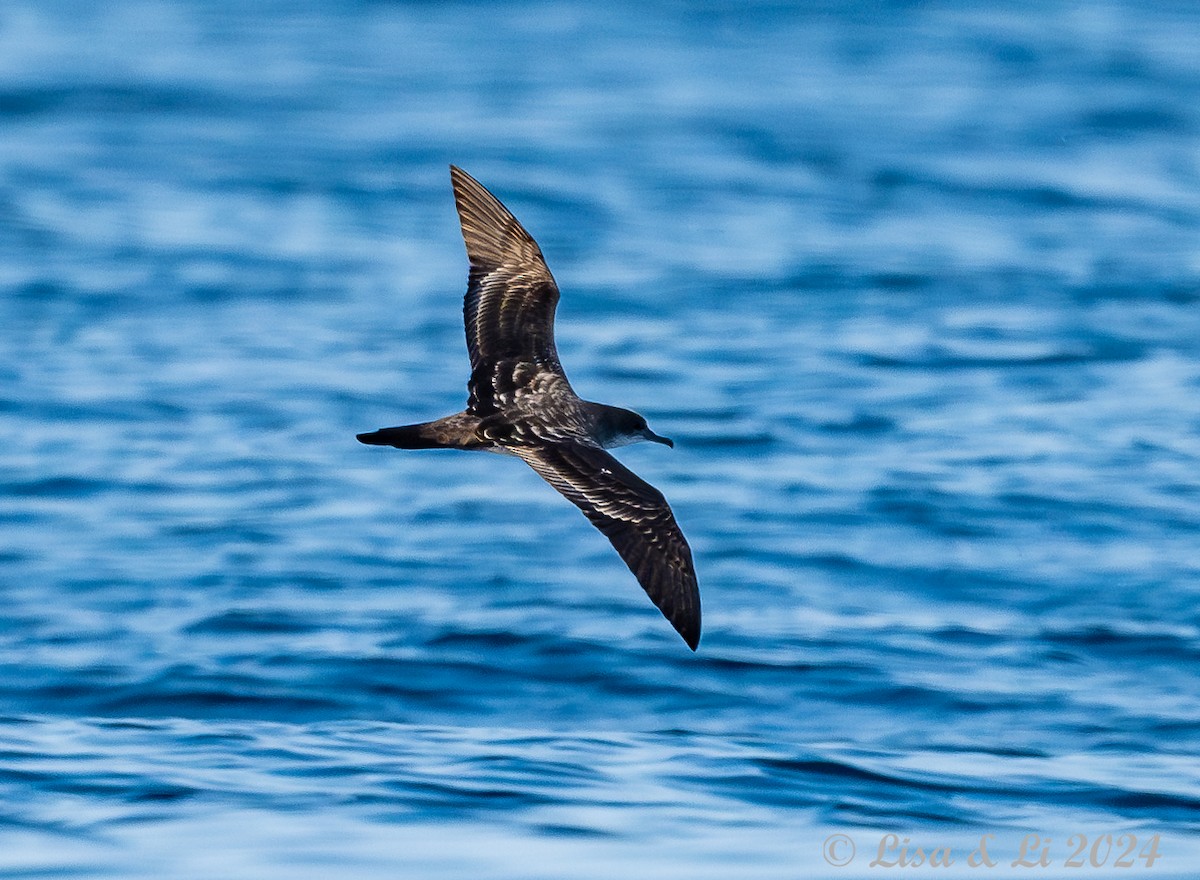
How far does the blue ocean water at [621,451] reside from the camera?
800 cm

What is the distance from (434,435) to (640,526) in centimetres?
89

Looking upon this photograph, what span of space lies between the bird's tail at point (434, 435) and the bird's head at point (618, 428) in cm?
58

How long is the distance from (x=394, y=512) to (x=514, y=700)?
3.57 m

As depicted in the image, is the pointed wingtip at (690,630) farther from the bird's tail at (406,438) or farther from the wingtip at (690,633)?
the bird's tail at (406,438)

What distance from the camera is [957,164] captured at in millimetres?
21312

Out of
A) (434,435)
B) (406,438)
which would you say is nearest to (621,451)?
(434,435)

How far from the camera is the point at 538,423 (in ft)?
25.1

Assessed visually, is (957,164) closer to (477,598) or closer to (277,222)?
(277,222)

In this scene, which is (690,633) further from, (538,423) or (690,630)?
(538,423)

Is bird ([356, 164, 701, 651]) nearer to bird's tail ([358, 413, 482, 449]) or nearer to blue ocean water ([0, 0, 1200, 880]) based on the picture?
bird's tail ([358, 413, 482, 449])

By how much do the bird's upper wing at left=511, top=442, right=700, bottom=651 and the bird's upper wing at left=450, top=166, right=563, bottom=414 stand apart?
873 millimetres

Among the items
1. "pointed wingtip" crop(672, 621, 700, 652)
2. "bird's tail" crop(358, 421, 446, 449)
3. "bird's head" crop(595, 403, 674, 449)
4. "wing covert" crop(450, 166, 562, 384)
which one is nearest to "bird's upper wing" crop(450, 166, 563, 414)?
"wing covert" crop(450, 166, 562, 384)

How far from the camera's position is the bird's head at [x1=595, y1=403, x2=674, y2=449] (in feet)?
26.2

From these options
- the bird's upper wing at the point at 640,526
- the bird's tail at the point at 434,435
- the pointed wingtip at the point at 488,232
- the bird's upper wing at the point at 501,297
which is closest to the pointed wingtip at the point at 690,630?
the bird's upper wing at the point at 640,526
